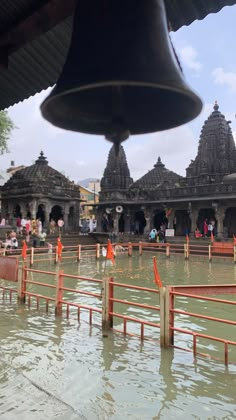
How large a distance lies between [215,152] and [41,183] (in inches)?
659

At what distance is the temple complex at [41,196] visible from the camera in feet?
115

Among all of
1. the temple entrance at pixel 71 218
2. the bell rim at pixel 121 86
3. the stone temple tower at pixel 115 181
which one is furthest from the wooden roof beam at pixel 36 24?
the temple entrance at pixel 71 218

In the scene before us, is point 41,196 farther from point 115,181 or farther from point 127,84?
point 127,84

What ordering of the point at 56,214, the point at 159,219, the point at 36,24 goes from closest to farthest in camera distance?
the point at 36,24
the point at 159,219
the point at 56,214

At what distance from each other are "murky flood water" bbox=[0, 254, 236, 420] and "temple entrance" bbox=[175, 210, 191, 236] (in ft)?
86.1

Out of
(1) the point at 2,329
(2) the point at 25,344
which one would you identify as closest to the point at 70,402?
(2) the point at 25,344

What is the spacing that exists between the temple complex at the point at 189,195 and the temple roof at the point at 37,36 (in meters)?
26.1

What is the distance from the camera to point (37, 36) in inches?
116

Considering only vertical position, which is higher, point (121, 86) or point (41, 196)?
point (41, 196)

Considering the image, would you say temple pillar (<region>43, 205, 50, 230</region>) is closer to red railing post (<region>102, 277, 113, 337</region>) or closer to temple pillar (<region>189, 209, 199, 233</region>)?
temple pillar (<region>189, 209, 199, 233</region>)

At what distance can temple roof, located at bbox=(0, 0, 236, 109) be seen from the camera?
2627mm

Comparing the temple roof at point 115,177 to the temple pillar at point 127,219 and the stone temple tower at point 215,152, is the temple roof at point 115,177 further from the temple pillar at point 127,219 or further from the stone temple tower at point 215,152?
the stone temple tower at point 215,152

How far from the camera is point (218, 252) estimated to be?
862 inches

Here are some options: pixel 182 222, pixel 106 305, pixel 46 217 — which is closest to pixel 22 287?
pixel 106 305
